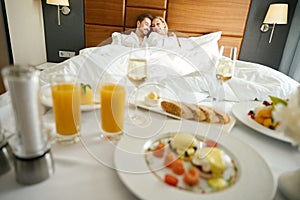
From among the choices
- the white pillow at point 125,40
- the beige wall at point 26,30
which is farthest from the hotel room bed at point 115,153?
the beige wall at point 26,30

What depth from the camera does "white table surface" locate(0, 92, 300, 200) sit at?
0.51 meters

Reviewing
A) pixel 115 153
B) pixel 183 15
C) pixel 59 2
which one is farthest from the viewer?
pixel 183 15

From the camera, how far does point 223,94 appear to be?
4.26ft

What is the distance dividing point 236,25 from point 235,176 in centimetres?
259

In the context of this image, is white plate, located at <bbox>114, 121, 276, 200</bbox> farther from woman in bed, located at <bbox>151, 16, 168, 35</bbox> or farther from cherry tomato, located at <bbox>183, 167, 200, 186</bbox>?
woman in bed, located at <bbox>151, 16, 168, 35</bbox>

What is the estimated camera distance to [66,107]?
0.66 m

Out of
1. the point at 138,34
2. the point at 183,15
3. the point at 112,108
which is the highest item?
the point at 183,15

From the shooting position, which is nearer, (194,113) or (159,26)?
(194,113)

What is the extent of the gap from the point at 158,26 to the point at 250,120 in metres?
1.87

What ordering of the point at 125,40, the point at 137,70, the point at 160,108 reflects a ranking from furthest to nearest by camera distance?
the point at 125,40 < the point at 160,108 < the point at 137,70

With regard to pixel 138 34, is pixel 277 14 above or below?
above

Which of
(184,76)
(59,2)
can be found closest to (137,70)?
(184,76)

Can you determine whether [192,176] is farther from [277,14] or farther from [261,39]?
[261,39]

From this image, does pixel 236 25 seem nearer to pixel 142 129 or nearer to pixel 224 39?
pixel 224 39
